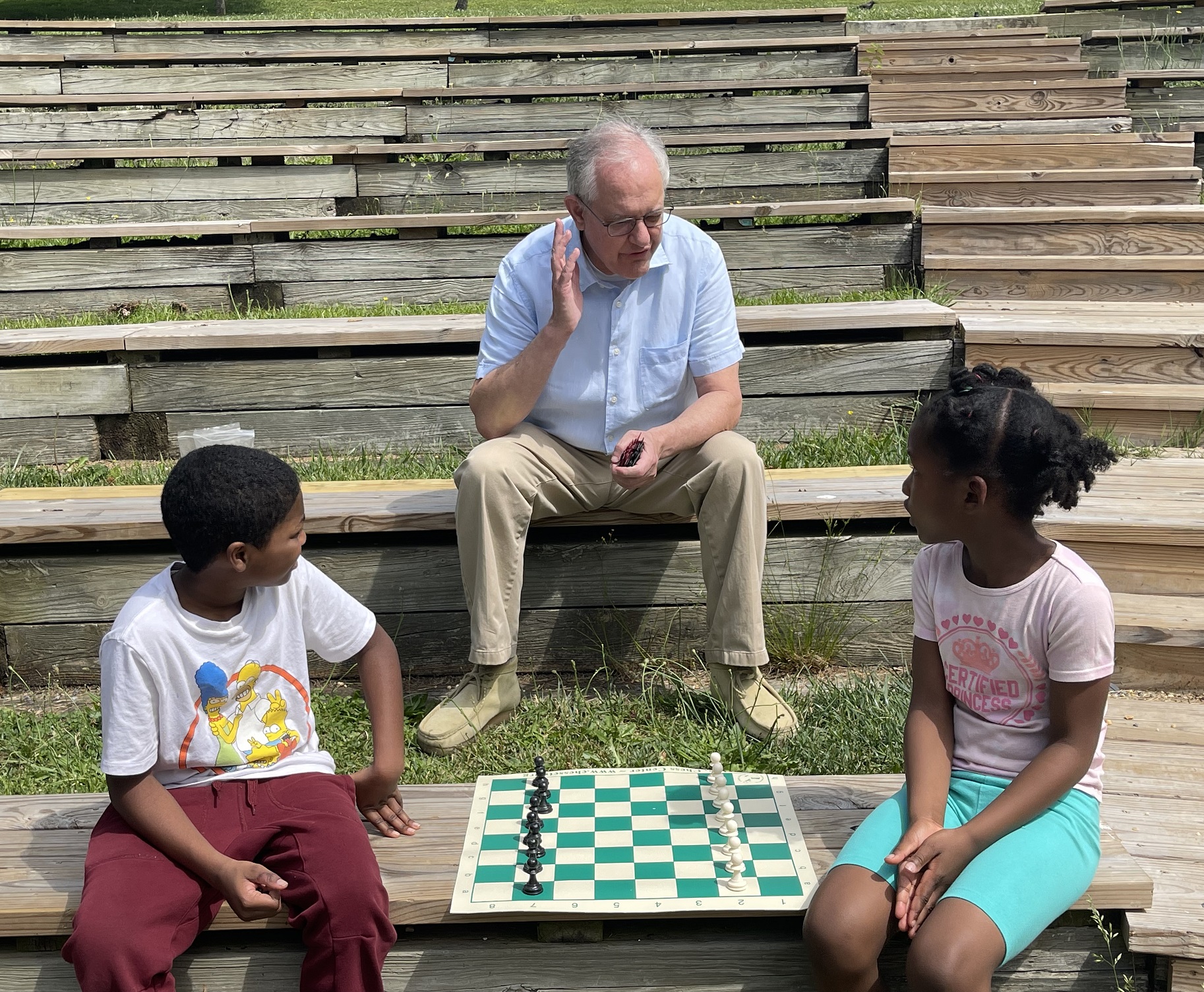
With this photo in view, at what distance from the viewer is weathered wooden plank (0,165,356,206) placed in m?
6.14

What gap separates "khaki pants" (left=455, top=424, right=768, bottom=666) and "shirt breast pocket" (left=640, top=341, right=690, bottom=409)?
0.68ft

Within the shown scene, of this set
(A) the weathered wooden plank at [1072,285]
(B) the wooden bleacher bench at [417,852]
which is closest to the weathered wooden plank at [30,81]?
(A) the weathered wooden plank at [1072,285]

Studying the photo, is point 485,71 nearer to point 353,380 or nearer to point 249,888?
point 353,380

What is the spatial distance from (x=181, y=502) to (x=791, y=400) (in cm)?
246

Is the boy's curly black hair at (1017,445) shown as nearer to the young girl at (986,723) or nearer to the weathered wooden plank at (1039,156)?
the young girl at (986,723)

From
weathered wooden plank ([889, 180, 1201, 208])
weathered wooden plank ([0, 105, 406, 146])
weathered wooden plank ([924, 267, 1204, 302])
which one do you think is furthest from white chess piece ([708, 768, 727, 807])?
weathered wooden plank ([0, 105, 406, 146])

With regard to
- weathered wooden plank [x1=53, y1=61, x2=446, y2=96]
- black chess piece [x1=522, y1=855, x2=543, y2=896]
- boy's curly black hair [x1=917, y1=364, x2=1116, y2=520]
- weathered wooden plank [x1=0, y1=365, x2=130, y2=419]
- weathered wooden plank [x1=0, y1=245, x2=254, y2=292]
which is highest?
weathered wooden plank [x1=53, y1=61, x2=446, y2=96]

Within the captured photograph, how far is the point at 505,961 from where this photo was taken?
1.96 meters

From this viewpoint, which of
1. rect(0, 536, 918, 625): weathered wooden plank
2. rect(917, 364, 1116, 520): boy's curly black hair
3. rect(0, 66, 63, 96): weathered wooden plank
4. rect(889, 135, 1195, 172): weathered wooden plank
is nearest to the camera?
rect(917, 364, 1116, 520): boy's curly black hair

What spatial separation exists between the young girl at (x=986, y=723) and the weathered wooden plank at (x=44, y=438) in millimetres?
3051

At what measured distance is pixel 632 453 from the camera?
2771 millimetres

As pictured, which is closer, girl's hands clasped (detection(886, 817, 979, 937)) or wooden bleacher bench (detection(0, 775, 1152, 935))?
girl's hands clasped (detection(886, 817, 979, 937))

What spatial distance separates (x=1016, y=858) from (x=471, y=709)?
4.55ft

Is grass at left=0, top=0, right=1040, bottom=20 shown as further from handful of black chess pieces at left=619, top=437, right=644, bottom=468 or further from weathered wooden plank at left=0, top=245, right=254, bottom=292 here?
handful of black chess pieces at left=619, top=437, right=644, bottom=468
